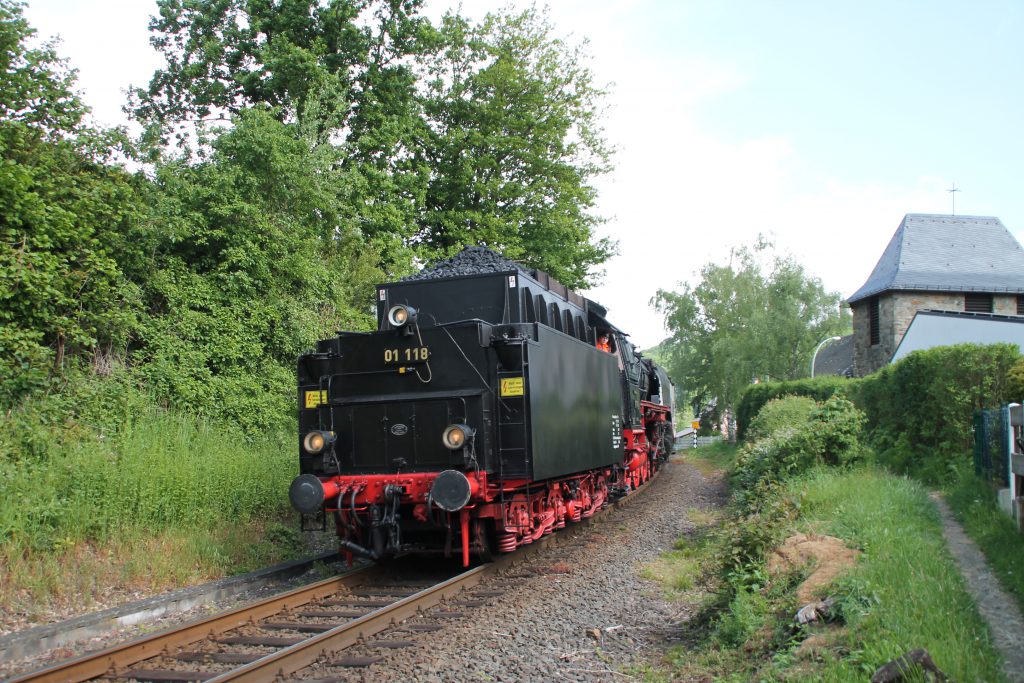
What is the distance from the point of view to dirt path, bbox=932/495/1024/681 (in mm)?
4559

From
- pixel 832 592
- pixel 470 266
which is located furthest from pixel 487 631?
A: pixel 470 266

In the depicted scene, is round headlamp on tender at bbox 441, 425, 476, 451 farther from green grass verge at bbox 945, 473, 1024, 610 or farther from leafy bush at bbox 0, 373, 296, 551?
green grass verge at bbox 945, 473, 1024, 610

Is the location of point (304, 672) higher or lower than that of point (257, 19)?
lower

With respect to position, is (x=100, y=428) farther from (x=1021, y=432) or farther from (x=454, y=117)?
(x=454, y=117)

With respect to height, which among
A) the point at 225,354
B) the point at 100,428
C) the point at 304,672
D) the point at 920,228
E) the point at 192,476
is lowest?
the point at 304,672

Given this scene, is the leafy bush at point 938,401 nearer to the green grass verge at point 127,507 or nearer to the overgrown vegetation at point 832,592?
the overgrown vegetation at point 832,592

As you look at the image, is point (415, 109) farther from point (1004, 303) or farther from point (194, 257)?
point (1004, 303)

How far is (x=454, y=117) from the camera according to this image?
25047 millimetres

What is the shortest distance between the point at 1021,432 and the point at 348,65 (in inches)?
739

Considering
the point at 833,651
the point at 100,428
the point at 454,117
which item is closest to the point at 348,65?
the point at 454,117

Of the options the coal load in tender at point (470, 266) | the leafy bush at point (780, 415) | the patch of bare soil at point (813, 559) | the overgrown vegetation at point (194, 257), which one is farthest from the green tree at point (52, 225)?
the leafy bush at point (780, 415)

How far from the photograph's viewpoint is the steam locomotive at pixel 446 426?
25.0 feet

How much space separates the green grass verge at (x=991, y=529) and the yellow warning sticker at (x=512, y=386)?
4.34m

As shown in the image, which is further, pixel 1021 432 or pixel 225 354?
pixel 225 354
